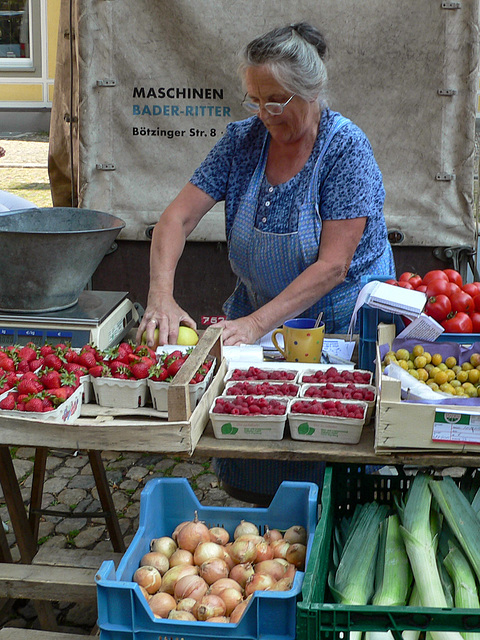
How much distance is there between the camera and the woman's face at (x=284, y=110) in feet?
8.92

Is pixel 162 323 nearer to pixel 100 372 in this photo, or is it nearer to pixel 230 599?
pixel 100 372

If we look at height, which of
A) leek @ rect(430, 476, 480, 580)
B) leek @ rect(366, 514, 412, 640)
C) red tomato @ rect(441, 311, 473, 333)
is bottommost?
leek @ rect(366, 514, 412, 640)

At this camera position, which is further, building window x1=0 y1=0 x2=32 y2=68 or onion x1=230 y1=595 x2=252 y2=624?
building window x1=0 y1=0 x2=32 y2=68

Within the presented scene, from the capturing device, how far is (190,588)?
5.79 ft

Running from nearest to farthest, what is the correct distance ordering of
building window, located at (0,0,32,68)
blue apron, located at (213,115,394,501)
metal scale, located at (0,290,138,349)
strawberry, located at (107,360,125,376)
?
strawberry, located at (107,360,125,376), metal scale, located at (0,290,138,349), blue apron, located at (213,115,394,501), building window, located at (0,0,32,68)

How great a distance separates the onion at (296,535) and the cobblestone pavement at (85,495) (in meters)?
1.39

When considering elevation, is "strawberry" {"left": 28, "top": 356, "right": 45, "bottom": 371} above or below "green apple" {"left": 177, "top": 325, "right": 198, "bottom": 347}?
above

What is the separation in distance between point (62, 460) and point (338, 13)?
315 centimetres

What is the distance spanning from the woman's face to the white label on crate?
55.7 inches

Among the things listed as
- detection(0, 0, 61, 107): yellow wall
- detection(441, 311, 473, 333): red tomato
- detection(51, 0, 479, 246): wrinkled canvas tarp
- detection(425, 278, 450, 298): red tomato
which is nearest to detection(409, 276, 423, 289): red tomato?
detection(425, 278, 450, 298): red tomato

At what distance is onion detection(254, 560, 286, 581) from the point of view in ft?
6.00

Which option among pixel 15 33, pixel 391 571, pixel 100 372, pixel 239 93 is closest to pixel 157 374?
pixel 100 372

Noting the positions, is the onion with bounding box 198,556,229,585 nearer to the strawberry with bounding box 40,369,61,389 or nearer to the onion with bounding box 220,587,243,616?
the onion with bounding box 220,587,243,616

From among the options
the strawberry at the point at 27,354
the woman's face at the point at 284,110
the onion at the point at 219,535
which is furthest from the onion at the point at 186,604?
the woman's face at the point at 284,110
